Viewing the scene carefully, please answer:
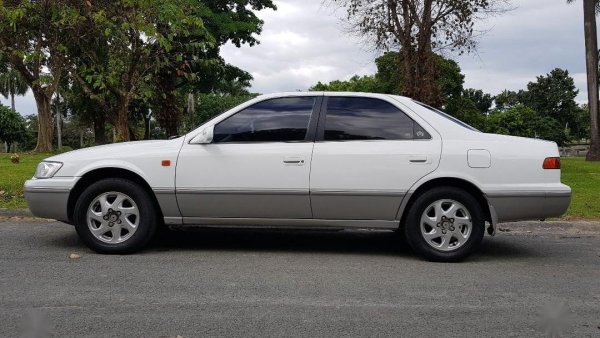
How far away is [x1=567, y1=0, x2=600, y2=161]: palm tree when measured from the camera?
2506 centimetres

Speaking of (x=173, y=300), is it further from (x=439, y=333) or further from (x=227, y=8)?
(x=227, y=8)

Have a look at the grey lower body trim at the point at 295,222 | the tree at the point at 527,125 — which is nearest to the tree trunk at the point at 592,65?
the grey lower body trim at the point at 295,222

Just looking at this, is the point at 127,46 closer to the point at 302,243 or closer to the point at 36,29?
the point at 36,29

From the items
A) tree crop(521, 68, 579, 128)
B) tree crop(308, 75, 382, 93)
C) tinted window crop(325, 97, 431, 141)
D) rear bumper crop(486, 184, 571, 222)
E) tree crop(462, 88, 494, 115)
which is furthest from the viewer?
tree crop(462, 88, 494, 115)

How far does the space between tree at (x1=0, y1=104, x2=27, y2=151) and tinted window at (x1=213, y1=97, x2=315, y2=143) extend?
44972 mm

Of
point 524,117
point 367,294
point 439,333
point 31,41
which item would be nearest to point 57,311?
point 367,294

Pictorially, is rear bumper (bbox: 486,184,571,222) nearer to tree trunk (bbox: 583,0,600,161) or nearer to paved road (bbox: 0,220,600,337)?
paved road (bbox: 0,220,600,337)

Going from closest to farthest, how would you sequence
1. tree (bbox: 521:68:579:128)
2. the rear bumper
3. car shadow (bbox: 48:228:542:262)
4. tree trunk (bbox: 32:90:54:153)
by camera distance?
1. the rear bumper
2. car shadow (bbox: 48:228:542:262)
3. tree trunk (bbox: 32:90:54:153)
4. tree (bbox: 521:68:579:128)

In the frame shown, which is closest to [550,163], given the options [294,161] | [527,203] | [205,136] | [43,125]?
[527,203]

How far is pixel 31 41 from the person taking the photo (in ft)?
36.3

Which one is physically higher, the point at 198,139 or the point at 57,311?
the point at 198,139

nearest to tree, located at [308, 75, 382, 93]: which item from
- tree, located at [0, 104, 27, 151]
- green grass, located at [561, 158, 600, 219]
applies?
tree, located at [0, 104, 27, 151]

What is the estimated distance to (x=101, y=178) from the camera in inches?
234

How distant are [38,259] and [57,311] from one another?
180 cm
